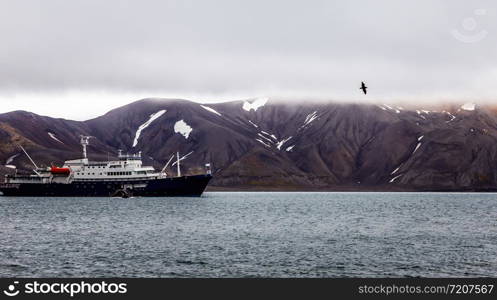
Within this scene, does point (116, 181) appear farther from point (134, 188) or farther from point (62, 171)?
point (62, 171)

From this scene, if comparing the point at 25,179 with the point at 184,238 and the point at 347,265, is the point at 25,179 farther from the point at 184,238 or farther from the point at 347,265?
the point at 347,265

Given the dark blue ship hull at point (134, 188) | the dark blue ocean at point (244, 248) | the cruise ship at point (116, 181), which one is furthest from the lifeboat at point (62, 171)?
the dark blue ocean at point (244, 248)

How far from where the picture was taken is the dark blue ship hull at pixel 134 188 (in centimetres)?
18338

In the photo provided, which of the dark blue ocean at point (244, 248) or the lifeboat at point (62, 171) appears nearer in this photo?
the dark blue ocean at point (244, 248)

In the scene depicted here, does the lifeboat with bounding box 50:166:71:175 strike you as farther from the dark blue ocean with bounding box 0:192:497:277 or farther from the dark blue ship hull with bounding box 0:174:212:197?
the dark blue ocean with bounding box 0:192:497:277

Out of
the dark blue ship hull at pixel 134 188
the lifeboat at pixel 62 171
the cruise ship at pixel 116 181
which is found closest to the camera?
the dark blue ship hull at pixel 134 188

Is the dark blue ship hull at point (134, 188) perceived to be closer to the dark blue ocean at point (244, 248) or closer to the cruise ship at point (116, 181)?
the cruise ship at point (116, 181)

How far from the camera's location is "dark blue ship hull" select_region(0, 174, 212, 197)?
183 meters

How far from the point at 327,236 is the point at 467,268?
25322 mm

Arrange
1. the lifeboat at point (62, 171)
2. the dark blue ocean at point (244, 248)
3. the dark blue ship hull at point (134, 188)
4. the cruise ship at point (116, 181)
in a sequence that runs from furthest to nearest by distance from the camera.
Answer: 1. the lifeboat at point (62, 171)
2. the cruise ship at point (116, 181)
3. the dark blue ship hull at point (134, 188)
4. the dark blue ocean at point (244, 248)

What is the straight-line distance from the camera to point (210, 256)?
191 feet

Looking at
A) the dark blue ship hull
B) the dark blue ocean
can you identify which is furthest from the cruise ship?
the dark blue ocean

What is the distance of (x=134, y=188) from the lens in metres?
184

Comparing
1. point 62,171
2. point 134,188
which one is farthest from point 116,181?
point 62,171
